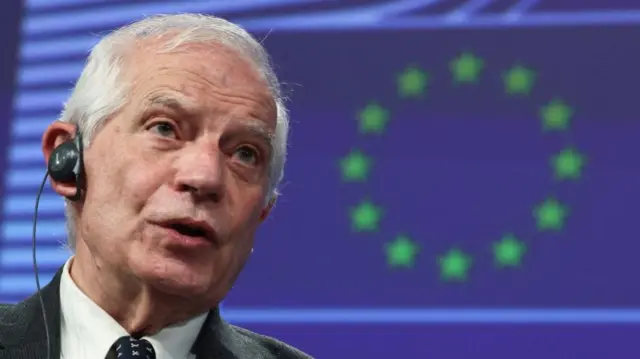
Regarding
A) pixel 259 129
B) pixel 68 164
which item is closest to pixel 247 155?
pixel 259 129

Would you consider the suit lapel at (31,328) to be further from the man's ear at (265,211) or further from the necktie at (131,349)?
the man's ear at (265,211)

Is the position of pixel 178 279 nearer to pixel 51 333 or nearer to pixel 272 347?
pixel 51 333

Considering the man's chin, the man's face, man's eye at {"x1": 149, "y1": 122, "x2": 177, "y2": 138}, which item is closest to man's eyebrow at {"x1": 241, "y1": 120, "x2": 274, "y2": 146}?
the man's face

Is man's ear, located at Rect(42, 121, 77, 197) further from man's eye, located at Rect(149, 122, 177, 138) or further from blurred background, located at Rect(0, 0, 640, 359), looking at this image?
blurred background, located at Rect(0, 0, 640, 359)

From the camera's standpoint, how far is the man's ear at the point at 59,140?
69.5 inches

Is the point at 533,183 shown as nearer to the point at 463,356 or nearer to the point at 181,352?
the point at 463,356

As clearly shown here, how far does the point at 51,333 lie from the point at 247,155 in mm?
393

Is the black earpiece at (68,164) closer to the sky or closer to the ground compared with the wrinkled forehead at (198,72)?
closer to the ground

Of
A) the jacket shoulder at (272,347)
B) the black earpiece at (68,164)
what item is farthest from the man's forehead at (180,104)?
the jacket shoulder at (272,347)

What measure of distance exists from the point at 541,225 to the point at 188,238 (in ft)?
4.04

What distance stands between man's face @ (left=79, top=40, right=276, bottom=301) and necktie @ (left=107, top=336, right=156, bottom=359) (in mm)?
97

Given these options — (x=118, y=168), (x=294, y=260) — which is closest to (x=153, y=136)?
(x=118, y=168)

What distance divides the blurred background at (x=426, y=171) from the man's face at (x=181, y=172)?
85 centimetres

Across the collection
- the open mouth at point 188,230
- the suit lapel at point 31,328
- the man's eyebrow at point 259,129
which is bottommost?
the suit lapel at point 31,328
